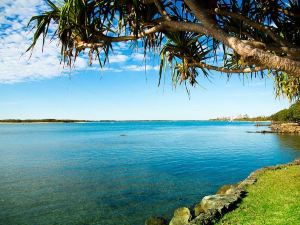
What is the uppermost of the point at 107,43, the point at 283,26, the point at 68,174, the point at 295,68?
the point at 283,26

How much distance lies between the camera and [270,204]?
8.57m

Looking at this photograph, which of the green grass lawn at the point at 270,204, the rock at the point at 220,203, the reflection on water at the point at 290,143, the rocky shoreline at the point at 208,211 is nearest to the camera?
the green grass lawn at the point at 270,204

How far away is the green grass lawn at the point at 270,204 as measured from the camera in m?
7.20

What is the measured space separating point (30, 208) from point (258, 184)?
9.68 meters

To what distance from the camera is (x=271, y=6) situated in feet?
19.8

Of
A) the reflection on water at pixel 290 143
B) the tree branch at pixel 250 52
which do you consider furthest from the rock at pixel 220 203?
the reflection on water at pixel 290 143

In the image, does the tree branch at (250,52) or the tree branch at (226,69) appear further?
the tree branch at (226,69)

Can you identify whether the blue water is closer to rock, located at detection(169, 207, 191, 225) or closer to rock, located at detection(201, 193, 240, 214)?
rock, located at detection(169, 207, 191, 225)

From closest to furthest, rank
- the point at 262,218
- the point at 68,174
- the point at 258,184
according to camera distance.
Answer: the point at 262,218 → the point at 258,184 → the point at 68,174

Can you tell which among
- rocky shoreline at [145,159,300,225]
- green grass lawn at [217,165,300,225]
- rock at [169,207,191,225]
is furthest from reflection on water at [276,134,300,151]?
rock at [169,207,191,225]

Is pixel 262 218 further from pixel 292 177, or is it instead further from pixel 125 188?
pixel 125 188

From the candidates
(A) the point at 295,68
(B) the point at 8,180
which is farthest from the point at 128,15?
(B) the point at 8,180

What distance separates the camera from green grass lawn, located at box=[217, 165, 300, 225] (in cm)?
720

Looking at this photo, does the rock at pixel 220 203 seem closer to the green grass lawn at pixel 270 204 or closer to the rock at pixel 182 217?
the green grass lawn at pixel 270 204
